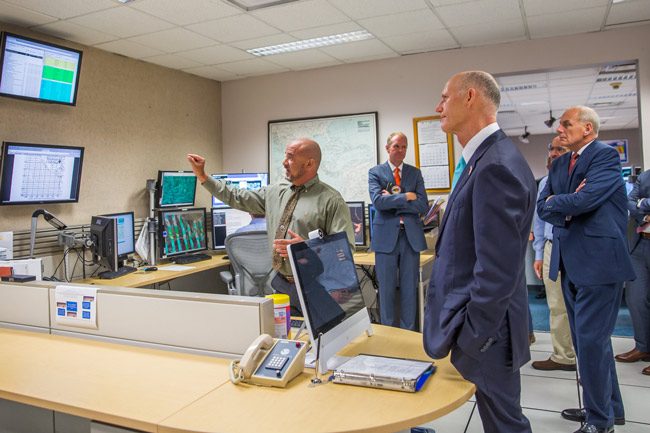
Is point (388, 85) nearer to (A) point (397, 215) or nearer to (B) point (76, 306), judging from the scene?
(A) point (397, 215)

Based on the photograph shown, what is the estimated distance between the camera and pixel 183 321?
2029 millimetres

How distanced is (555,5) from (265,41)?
2.37 m

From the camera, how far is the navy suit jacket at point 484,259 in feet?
5.02

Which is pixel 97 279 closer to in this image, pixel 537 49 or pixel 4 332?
pixel 4 332

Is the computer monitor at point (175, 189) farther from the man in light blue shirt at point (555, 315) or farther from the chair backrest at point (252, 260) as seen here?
the man in light blue shirt at point (555, 315)

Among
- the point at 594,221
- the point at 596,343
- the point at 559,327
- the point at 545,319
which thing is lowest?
the point at 545,319

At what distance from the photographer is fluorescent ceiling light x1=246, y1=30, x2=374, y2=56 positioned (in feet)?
15.0

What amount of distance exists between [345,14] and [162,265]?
9.07ft

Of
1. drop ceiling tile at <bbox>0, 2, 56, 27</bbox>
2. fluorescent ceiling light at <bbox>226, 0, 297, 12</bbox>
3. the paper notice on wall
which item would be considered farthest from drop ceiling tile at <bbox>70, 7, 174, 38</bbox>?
the paper notice on wall

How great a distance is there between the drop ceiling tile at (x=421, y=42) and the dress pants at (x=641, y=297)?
235cm

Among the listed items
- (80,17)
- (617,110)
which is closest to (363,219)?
(80,17)

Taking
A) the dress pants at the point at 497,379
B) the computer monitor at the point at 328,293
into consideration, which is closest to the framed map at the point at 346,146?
the computer monitor at the point at 328,293

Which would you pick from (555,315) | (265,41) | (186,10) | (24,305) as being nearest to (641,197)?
(555,315)

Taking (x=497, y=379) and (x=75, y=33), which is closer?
(x=497, y=379)
